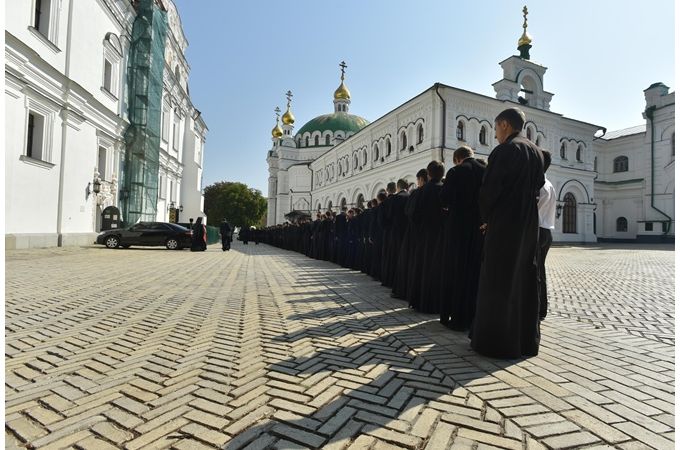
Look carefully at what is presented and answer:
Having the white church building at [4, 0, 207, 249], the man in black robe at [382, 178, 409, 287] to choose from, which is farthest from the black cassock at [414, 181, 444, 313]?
the white church building at [4, 0, 207, 249]

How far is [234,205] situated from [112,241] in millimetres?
57815

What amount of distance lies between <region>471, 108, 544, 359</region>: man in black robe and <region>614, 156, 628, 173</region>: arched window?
4759 centimetres

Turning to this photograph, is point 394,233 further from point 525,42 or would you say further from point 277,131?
point 277,131

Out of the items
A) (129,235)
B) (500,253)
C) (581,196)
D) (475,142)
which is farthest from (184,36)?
(500,253)

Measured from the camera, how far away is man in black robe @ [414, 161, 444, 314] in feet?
16.9

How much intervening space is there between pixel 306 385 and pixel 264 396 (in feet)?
1.08

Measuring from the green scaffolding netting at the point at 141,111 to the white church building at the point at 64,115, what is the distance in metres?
0.46

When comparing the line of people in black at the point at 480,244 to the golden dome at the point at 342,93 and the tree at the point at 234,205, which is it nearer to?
the golden dome at the point at 342,93

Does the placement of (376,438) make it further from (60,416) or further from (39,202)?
(39,202)

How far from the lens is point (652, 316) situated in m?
5.20

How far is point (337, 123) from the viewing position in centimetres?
6184

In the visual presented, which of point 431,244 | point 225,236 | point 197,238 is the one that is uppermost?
point 431,244

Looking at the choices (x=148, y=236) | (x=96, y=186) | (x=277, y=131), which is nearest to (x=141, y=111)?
(x=96, y=186)

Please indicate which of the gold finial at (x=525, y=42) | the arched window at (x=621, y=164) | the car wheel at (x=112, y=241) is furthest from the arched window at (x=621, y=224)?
the car wheel at (x=112, y=241)
